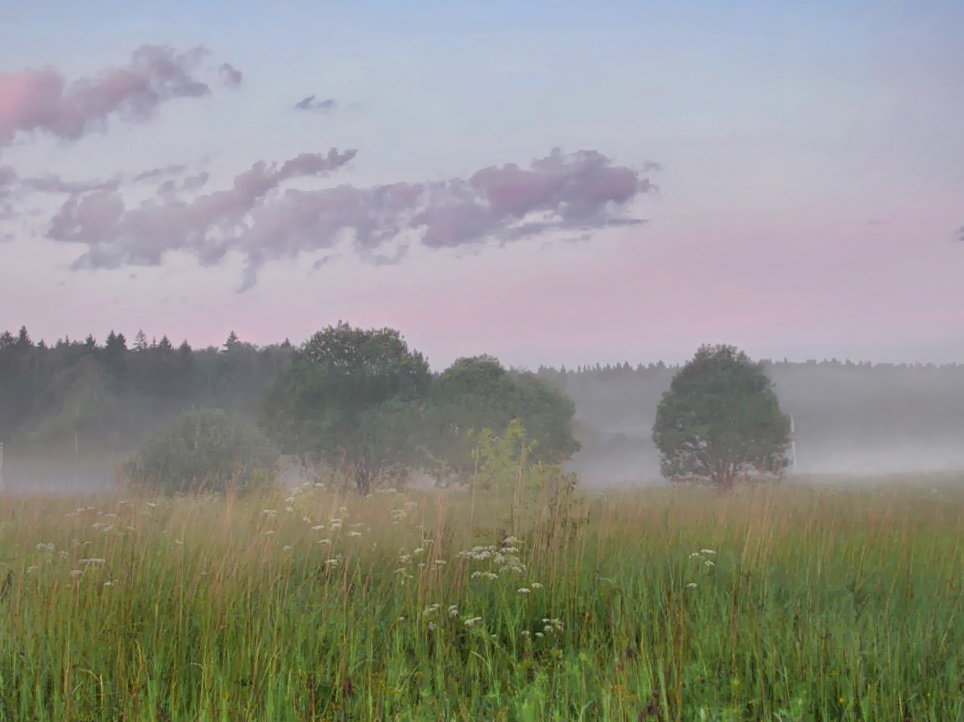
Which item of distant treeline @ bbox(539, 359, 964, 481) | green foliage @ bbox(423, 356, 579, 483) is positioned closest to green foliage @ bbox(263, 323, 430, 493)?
green foliage @ bbox(423, 356, 579, 483)

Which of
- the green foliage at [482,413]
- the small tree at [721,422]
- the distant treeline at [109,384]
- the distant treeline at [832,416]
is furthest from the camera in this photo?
the distant treeline at [832,416]

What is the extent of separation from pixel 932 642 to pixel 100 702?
5.36 meters

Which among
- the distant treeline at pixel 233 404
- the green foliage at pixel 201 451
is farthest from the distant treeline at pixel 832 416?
the green foliage at pixel 201 451

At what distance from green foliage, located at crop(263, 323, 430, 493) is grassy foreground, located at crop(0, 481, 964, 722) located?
57.2ft

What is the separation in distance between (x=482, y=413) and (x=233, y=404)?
166 feet

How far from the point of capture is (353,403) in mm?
28203

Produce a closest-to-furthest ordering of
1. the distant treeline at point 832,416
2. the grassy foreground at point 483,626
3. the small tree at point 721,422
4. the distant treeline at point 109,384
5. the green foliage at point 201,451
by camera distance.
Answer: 1. the grassy foreground at point 483,626
2. the green foliage at point 201,451
3. the small tree at point 721,422
4. the distant treeline at point 109,384
5. the distant treeline at point 832,416

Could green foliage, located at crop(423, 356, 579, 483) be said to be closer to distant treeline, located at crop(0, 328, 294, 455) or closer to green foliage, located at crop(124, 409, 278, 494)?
green foliage, located at crop(124, 409, 278, 494)

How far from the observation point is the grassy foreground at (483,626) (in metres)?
4.84

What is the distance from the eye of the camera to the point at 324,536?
31.0ft

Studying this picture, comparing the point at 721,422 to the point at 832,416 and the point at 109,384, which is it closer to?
the point at 109,384

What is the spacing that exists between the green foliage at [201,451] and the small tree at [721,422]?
11920mm

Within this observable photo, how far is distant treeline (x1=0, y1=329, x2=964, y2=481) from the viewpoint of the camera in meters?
63.2

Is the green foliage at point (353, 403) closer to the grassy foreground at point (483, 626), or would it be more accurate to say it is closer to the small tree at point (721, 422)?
the small tree at point (721, 422)
